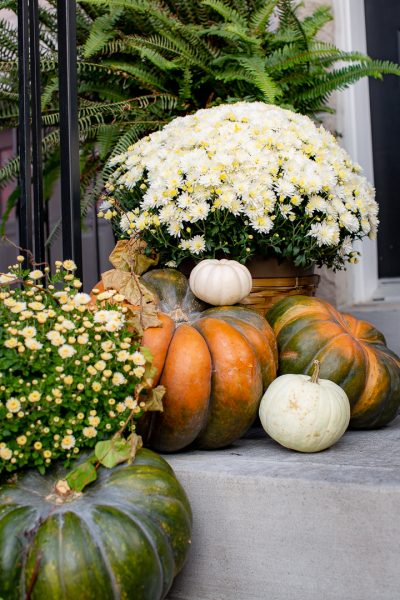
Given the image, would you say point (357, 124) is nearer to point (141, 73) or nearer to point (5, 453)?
point (141, 73)

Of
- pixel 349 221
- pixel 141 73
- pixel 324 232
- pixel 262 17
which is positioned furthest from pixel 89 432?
pixel 262 17

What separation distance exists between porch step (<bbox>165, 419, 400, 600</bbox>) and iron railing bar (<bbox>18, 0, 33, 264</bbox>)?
3.08 ft

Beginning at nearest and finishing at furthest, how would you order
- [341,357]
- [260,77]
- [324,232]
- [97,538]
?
[97,538] < [341,357] < [324,232] < [260,77]

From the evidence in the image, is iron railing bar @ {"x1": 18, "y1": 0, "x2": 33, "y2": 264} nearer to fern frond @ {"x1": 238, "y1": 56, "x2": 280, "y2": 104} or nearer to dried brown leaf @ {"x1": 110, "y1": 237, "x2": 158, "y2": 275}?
dried brown leaf @ {"x1": 110, "y1": 237, "x2": 158, "y2": 275}

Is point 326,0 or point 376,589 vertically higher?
point 326,0

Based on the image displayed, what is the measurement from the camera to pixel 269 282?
220cm

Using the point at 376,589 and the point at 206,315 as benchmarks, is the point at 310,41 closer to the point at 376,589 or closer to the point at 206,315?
the point at 206,315

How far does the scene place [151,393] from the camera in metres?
1.62

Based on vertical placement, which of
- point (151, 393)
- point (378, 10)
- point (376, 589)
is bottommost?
point (376, 589)

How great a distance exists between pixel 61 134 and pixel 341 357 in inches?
42.0

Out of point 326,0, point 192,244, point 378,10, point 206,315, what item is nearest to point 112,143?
point 192,244

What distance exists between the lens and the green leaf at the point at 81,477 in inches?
53.5

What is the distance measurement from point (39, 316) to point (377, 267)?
91.8 inches

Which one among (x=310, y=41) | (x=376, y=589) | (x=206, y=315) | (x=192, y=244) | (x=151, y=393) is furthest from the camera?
(x=310, y=41)
